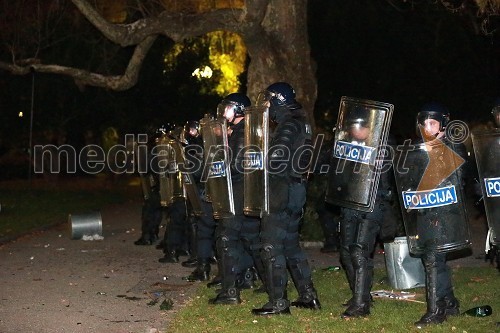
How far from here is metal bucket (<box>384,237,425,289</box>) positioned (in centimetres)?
963

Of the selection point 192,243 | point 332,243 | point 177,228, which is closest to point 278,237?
point 192,243

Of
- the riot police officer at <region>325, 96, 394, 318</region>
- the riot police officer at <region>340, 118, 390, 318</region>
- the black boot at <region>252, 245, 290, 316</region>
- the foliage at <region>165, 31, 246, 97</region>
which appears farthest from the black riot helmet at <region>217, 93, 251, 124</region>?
the foliage at <region>165, 31, 246, 97</region>

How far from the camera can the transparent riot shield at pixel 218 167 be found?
29.8ft

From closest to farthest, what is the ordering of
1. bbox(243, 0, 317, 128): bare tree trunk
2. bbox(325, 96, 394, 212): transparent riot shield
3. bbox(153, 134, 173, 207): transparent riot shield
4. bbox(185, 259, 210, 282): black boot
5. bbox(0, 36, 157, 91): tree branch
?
bbox(325, 96, 394, 212): transparent riot shield
bbox(185, 259, 210, 282): black boot
bbox(153, 134, 173, 207): transparent riot shield
bbox(243, 0, 317, 128): bare tree trunk
bbox(0, 36, 157, 91): tree branch

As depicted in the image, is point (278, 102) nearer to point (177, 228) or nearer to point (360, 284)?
point (360, 284)

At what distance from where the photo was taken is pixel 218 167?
9.20m

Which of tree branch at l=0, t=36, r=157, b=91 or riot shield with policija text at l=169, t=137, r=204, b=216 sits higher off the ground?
tree branch at l=0, t=36, r=157, b=91

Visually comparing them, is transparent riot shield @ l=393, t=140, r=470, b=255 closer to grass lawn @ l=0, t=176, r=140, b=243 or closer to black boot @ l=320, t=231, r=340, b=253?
black boot @ l=320, t=231, r=340, b=253

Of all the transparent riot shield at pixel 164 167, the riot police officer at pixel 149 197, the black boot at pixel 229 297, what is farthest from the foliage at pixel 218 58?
the black boot at pixel 229 297

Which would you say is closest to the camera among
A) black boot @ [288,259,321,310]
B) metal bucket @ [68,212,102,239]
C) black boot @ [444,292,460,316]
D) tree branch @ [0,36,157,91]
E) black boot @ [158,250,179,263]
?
black boot @ [444,292,460,316]

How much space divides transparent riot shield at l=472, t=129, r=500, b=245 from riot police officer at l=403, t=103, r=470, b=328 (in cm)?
16

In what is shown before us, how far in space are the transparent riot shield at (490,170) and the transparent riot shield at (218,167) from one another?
2.60 meters

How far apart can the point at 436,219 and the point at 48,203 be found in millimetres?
19624

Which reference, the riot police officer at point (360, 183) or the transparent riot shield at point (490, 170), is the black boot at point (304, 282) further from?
the transparent riot shield at point (490, 170)
